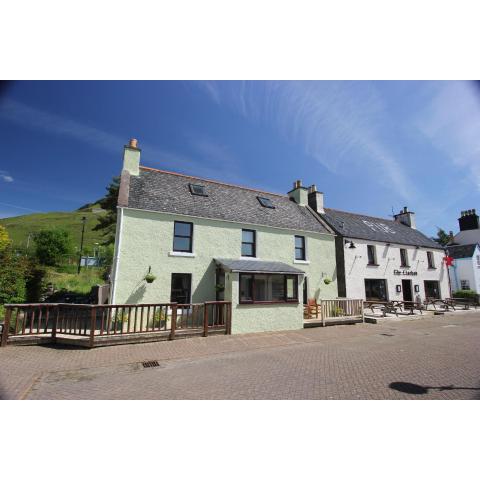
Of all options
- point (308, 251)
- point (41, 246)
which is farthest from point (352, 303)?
point (41, 246)

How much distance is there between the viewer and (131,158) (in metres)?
14.0

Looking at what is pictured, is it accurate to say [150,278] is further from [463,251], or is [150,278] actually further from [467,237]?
[467,237]

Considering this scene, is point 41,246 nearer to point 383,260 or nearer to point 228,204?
point 228,204

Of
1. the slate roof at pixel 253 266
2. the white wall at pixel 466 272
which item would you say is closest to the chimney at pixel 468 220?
the white wall at pixel 466 272

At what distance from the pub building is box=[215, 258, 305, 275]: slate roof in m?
6.96

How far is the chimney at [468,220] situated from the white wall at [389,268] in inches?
550

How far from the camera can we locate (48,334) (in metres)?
8.71

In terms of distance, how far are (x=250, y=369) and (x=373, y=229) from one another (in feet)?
64.7

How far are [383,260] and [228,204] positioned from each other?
13.7 m

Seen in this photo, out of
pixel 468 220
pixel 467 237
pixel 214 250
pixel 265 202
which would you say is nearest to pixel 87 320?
pixel 214 250

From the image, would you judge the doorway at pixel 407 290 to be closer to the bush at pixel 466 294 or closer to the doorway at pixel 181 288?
the bush at pixel 466 294

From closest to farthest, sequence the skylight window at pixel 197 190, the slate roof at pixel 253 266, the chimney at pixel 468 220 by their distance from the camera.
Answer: the slate roof at pixel 253 266, the skylight window at pixel 197 190, the chimney at pixel 468 220

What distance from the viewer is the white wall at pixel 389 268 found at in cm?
1838

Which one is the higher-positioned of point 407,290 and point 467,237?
point 467,237
